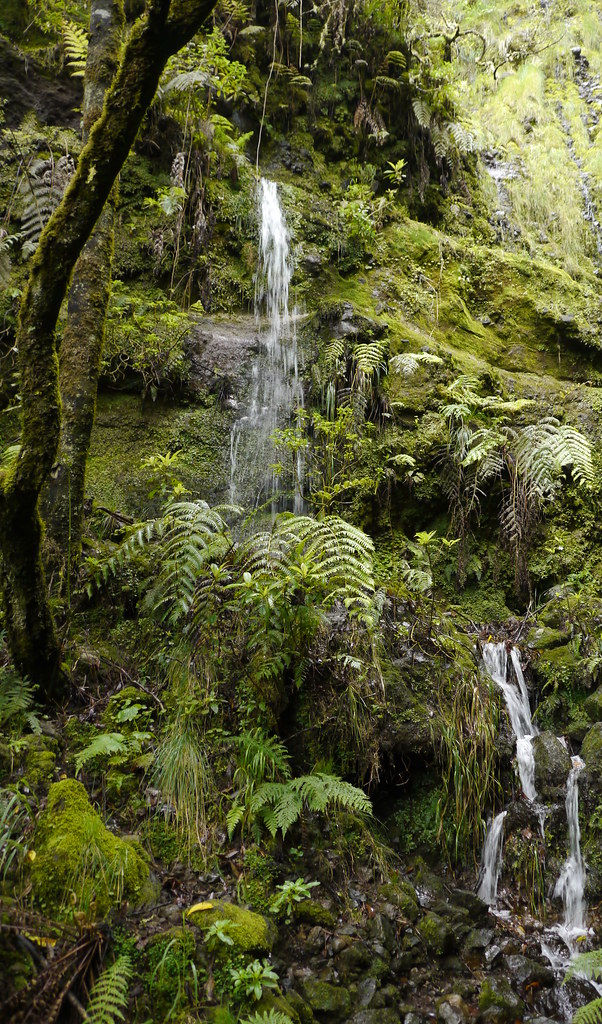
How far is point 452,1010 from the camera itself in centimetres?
269

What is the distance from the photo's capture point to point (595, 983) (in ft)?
9.81

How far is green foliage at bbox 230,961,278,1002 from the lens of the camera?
2.20 meters

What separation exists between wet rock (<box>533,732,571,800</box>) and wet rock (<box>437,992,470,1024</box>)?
4.86 ft

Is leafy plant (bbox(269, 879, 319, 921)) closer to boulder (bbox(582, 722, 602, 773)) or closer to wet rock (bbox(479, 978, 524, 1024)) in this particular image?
wet rock (bbox(479, 978, 524, 1024))

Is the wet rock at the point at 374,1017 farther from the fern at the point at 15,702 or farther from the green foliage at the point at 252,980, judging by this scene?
the fern at the point at 15,702


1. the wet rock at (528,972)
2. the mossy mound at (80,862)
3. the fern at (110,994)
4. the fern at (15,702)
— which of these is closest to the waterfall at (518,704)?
the wet rock at (528,972)

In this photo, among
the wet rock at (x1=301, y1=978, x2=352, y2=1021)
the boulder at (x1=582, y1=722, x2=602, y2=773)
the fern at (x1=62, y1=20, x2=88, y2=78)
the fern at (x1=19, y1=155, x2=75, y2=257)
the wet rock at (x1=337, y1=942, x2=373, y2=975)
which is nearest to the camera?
the wet rock at (x1=301, y1=978, x2=352, y2=1021)

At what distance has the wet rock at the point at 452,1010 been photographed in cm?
264

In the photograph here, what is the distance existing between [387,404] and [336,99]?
617 centimetres

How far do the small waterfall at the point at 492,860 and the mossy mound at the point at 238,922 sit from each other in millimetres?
1735

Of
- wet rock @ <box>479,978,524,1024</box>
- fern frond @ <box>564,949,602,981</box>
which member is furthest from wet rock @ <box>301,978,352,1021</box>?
fern frond @ <box>564,949,602,981</box>

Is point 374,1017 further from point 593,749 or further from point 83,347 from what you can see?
point 83,347

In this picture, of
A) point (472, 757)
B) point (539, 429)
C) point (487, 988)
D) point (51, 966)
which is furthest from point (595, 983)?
point (539, 429)

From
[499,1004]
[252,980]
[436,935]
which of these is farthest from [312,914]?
[499,1004]
